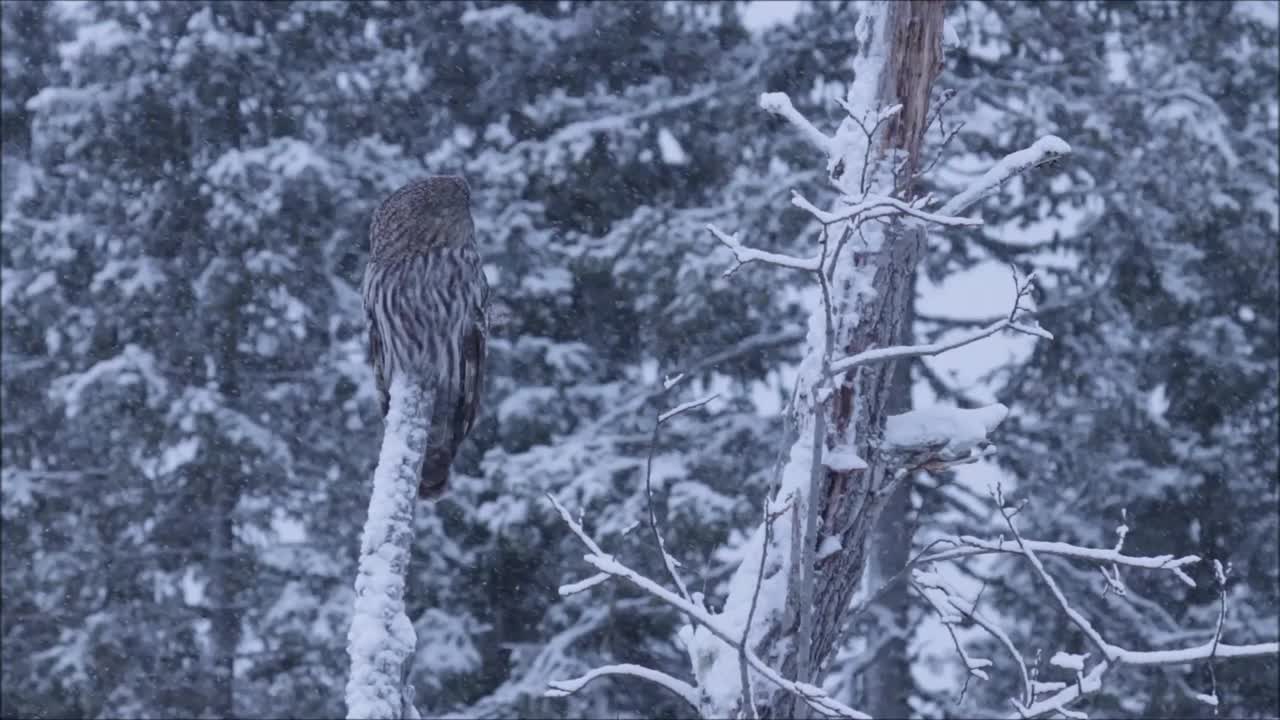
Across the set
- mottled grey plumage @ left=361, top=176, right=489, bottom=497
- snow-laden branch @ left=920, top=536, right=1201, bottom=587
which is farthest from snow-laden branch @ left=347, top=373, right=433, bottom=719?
snow-laden branch @ left=920, top=536, right=1201, bottom=587

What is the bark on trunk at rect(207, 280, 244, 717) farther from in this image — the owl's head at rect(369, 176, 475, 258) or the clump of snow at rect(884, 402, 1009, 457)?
the owl's head at rect(369, 176, 475, 258)

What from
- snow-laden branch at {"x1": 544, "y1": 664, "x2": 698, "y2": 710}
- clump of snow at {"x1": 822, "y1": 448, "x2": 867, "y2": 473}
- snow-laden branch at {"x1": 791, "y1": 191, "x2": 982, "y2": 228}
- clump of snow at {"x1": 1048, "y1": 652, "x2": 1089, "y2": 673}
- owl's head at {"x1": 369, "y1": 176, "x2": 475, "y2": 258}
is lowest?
snow-laden branch at {"x1": 544, "y1": 664, "x2": 698, "y2": 710}

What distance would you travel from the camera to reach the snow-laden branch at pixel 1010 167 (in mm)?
4523

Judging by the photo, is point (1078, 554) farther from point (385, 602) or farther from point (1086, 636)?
point (385, 602)

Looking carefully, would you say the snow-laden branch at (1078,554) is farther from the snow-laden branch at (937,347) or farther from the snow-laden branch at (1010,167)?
the snow-laden branch at (1010,167)

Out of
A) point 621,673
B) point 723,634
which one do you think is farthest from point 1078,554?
point 621,673

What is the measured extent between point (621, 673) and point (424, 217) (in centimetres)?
141

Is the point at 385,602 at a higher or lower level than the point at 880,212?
lower

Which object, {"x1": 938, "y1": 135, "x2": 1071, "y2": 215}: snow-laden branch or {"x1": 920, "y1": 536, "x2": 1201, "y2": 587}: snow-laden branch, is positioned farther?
{"x1": 938, "y1": 135, "x2": 1071, "y2": 215}: snow-laden branch

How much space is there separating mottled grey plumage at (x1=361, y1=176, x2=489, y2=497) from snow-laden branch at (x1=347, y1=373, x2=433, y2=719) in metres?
0.44

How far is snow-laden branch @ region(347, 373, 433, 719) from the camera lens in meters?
3.43

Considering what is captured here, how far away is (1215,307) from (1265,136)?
4.55ft

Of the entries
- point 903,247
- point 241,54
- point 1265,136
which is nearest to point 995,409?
point 903,247

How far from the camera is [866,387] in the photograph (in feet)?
16.2
